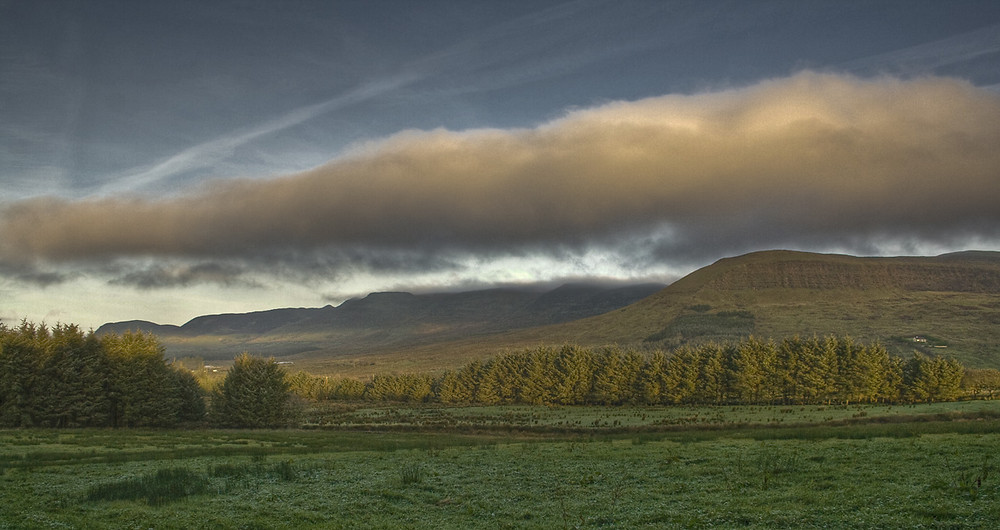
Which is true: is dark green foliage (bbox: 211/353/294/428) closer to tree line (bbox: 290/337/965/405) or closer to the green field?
the green field

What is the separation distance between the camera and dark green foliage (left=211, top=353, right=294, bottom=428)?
80.9 metres

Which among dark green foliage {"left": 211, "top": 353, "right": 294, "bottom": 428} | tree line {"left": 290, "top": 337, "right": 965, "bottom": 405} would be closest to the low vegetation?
dark green foliage {"left": 211, "top": 353, "right": 294, "bottom": 428}

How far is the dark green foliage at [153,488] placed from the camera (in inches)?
860

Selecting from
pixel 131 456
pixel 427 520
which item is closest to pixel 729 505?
pixel 427 520

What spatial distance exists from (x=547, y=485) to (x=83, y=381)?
74363 mm

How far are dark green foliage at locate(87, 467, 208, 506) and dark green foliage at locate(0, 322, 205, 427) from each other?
5998 centimetres

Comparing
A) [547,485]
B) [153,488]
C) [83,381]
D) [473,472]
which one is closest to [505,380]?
[83,381]

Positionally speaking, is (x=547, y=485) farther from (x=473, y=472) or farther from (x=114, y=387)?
(x=114, y=387)

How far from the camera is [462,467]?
30469 mm

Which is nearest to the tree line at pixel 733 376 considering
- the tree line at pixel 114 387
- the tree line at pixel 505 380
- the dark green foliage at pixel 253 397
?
the tree line at pixel 505 380

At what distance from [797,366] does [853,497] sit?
95818 mm

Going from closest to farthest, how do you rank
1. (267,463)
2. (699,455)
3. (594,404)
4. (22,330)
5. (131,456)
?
(699,455), (267,463), (131,456), (22,330), (594,404)

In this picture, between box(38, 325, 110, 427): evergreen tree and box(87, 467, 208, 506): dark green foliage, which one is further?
box(38, 325, 110, 427): evergreen tree

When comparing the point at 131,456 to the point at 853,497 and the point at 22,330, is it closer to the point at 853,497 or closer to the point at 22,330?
the point at 853,497
